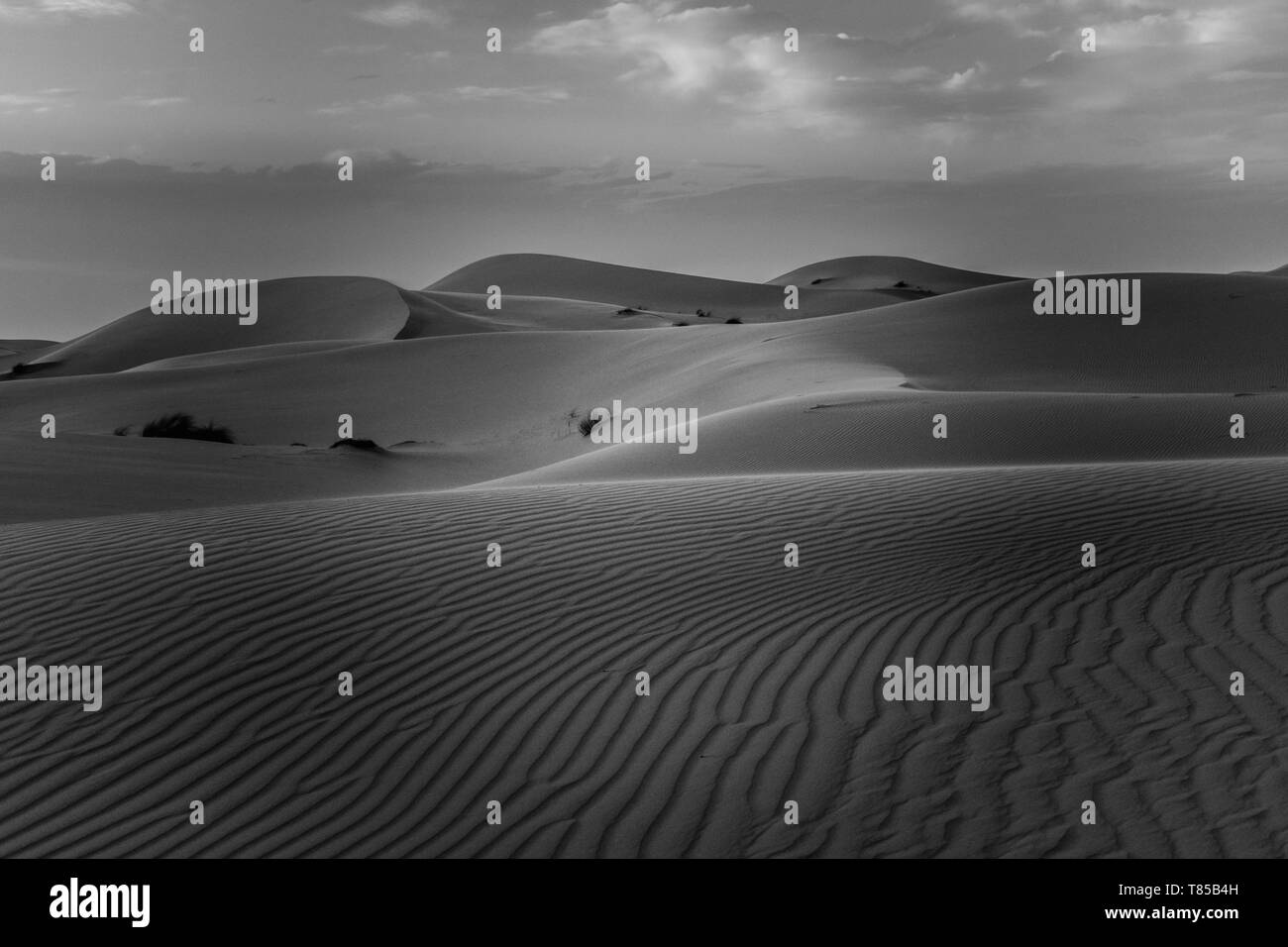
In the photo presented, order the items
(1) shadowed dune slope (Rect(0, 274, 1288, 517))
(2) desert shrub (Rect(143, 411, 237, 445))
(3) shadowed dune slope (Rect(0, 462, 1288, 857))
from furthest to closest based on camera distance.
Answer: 1. (2) desert shrub (Rect(143, 411, 237, 445))
2. (1) shadowed dune slope (Rect(0, 274, 1288, 517))
3. (3) shadowed dune slope (Rect(0, 462, 1288, 857))

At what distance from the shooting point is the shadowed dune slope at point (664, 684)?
5188 mm

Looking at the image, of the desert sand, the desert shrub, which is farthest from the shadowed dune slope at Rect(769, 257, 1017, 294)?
the desert sand

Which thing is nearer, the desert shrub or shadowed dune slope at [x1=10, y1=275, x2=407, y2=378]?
the desert shrub

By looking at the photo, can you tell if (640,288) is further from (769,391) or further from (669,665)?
(669,665)

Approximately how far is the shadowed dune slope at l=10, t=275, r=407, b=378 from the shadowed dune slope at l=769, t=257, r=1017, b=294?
5706 centimetres

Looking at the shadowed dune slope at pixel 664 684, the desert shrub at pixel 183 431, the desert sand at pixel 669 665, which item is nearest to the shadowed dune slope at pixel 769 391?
the desert shrub at pixel 183 431

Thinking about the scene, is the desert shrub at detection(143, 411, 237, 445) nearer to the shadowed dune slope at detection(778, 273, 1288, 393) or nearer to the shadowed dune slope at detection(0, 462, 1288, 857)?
the shadowed dune slope at detection(778, 273, 1288, 393)

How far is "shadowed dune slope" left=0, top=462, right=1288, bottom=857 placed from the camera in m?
5.19

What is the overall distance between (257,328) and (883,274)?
239 ft

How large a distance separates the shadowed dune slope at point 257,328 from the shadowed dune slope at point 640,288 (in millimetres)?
22706

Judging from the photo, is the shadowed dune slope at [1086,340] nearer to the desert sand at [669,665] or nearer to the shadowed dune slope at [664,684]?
the desert sand at [669,665]

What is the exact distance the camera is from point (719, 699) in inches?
250

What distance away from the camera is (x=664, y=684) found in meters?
6.55

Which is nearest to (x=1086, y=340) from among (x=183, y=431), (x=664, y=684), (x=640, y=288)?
(x=183, y=431)
